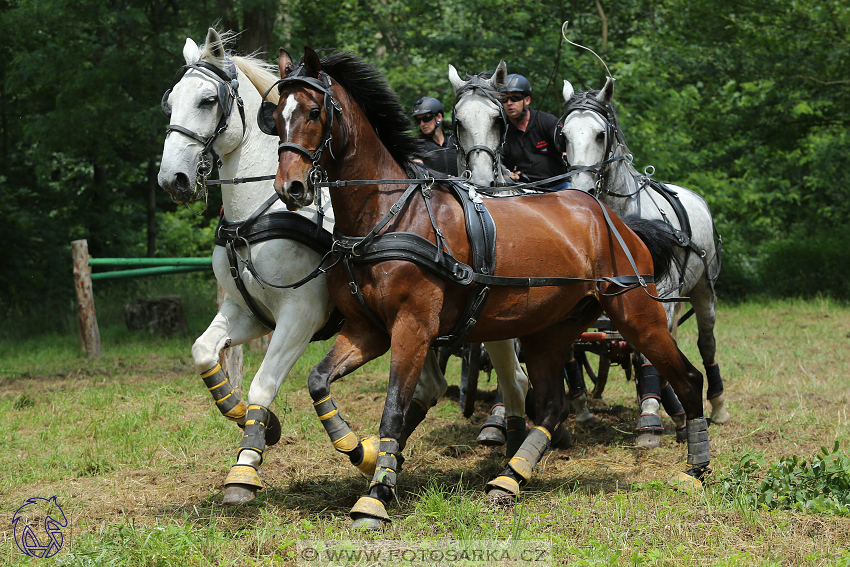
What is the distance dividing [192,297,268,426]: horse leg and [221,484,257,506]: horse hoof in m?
0.56

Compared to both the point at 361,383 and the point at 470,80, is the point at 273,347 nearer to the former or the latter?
the point at 470,80

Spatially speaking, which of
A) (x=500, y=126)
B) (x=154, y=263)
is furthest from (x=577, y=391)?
(x=154, y=263)

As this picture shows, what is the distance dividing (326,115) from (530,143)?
2.87 metres

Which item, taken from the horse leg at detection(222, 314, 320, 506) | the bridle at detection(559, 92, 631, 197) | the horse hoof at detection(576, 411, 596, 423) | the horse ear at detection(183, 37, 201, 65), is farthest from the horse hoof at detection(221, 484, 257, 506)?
the horse hoof at detection(576, 411, 596, 423)

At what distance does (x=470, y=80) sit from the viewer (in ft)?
19.7

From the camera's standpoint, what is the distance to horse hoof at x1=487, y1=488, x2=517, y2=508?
4457mm

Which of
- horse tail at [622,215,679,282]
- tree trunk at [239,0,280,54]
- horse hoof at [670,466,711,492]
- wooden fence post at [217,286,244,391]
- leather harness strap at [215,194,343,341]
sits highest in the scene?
tree trunk at [239,0,280,54]

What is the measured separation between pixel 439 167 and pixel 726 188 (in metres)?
13.0

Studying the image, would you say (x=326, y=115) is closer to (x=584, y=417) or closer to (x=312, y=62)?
(x=312, y=62)

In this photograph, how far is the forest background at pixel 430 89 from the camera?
12633 millimetres

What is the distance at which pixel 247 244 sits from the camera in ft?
14.8

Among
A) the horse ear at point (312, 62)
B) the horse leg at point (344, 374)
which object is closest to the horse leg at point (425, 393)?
the horse leg at point (344, 374)

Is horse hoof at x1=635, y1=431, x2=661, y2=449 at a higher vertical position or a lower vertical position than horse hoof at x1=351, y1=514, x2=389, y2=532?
lower

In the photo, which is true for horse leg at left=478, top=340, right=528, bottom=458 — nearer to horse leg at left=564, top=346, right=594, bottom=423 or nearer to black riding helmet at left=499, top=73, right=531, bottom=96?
horse leg at left=564, top=346, right=594, bottom=423
